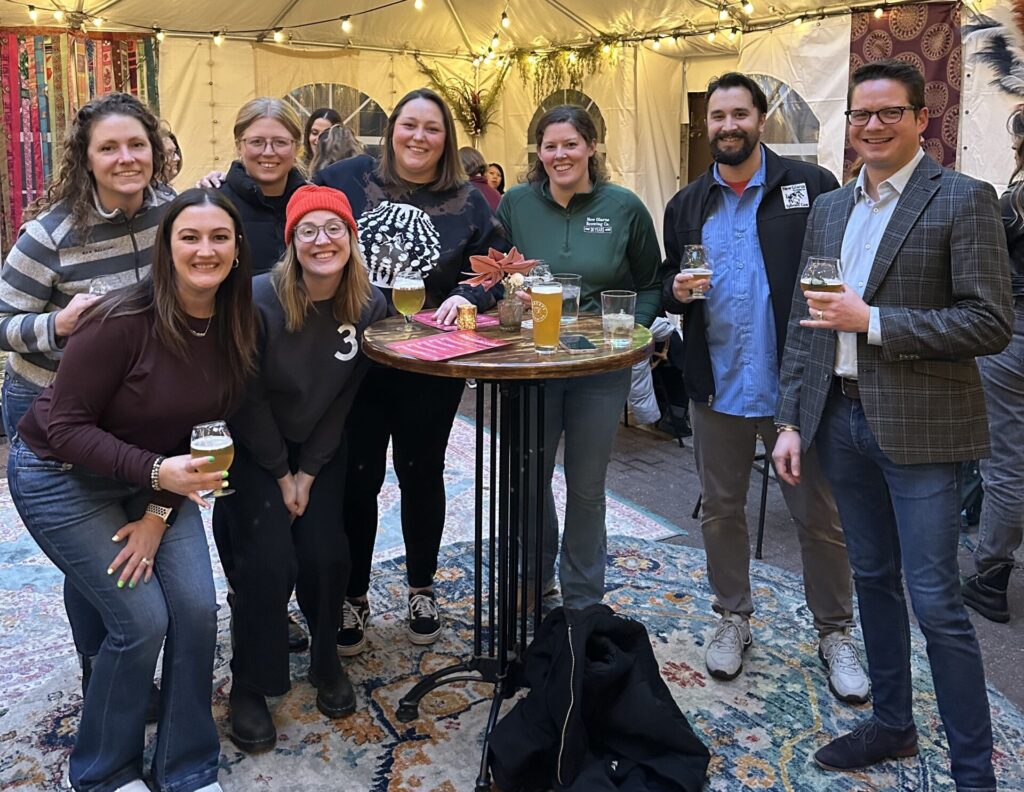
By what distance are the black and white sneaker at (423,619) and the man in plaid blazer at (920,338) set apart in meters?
1.52

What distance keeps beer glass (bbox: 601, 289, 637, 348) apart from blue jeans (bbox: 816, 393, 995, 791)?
1.82 ft

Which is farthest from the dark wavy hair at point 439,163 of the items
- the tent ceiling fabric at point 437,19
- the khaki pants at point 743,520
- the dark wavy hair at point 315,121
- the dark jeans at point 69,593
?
the tent ceiling fabric at point 437,19

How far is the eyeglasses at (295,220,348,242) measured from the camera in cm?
236

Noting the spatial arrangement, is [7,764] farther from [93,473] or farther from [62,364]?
[62,364]

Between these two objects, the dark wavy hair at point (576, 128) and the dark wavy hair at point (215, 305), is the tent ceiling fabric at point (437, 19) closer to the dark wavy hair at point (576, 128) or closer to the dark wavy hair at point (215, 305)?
the dark wavy hair at point (576, 128)

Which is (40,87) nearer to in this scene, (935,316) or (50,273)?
(50,273)

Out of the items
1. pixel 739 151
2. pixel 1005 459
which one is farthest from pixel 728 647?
pixel 739 151

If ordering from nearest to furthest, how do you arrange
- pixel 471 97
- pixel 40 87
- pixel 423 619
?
pixel 423 619, pixel 40 87, pixel 471 97

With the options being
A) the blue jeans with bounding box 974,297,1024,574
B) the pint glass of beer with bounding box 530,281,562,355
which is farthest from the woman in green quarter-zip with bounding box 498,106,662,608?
the blue jeans with bounding box 974,297,1024,574

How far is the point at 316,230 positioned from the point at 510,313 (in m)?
0.58

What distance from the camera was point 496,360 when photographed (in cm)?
207

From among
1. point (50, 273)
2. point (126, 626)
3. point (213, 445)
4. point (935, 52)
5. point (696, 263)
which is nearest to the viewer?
point (213, 445)

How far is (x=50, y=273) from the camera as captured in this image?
2305mm

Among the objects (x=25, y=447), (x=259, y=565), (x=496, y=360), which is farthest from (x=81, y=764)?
(x=496, y=360)
